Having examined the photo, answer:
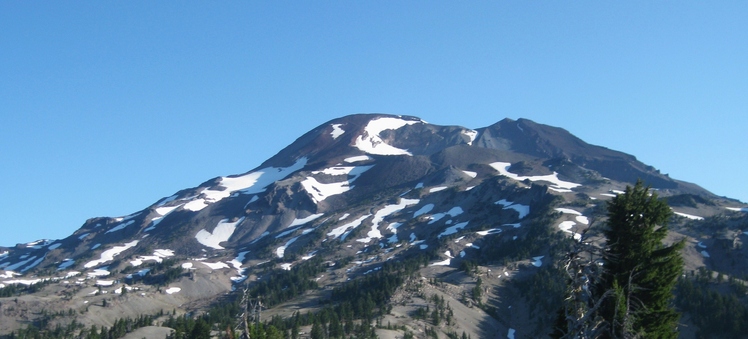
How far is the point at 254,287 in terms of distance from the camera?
146 m

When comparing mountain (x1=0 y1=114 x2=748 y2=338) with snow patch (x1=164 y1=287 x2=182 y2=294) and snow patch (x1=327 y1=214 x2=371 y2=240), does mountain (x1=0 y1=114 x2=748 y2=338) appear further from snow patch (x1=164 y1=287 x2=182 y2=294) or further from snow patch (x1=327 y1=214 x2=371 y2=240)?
snow patch (x1=327 y1=214 x2=371 y2=240)

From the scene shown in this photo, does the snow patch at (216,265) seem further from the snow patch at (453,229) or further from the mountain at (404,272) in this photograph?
the snow patch at (453,229)

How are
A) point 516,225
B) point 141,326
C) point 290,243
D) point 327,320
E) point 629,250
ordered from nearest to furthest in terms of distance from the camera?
point 629,250
point 327,320
point 141,326
point 516,225
point 290,243

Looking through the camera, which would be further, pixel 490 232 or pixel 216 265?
pixel 216 265

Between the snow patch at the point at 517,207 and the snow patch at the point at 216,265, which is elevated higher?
the snow patch at the point at 517,207

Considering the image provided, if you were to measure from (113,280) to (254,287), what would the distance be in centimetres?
4105

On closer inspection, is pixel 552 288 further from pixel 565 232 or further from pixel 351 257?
pixel 351 257

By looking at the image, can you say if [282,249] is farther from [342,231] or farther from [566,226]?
[566,226]

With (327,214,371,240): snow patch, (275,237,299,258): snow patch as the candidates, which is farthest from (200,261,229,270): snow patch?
(327,214,371,240): snow patch

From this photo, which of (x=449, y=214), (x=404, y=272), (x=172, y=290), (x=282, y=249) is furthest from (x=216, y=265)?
(x=404, y=272)

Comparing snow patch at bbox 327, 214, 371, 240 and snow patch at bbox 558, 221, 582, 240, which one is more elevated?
snow patch at bbox 327, 214, 371, 240

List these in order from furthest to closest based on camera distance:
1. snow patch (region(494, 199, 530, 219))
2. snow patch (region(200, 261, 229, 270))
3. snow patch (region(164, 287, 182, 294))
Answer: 1. snow patch (region(200, 261, 229, 270))
2. snow patch (region(494, 199, 530, 219))
3. snow patch (region(164, 287, 182, 294))

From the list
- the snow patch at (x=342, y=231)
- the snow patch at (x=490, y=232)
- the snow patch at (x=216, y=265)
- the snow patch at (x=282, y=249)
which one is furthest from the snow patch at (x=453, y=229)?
the snow patch at (x=216, y=265)

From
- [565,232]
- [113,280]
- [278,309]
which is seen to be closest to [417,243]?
[565,232]
